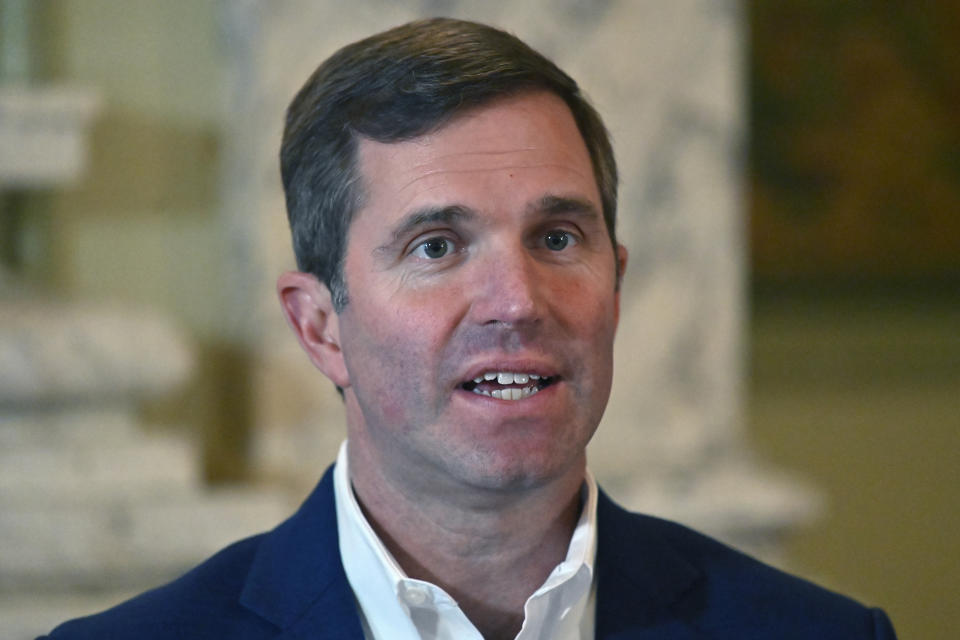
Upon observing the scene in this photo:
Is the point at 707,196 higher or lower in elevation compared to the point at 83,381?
higher

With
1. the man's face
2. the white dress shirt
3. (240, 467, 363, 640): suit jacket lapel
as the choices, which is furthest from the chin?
(240, 467, 363, 640): suit jacket lapel

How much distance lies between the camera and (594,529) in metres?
1.96

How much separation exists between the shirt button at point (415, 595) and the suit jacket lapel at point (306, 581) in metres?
0.09

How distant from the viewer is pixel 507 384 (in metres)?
1.80

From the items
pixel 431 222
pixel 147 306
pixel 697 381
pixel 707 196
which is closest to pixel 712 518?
pixel 697 381

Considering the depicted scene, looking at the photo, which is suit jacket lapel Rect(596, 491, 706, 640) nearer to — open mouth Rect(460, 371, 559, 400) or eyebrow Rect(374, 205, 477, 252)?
open mouth Rect(460, 371, 559, 400)

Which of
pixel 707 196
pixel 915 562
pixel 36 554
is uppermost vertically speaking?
pixel 707 196

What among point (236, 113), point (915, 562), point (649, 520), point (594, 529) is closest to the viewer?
point (594, 529)

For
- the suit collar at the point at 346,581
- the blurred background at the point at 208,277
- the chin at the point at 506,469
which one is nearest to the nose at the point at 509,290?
the chin at the point at 506,469

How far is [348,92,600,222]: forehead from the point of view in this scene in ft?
5.97

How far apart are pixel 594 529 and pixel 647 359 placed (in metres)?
1.59

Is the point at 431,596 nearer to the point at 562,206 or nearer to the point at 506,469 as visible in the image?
the point at 506,469

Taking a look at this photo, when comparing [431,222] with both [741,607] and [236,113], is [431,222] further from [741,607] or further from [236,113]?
[236,113]

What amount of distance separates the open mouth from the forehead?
234 mm
